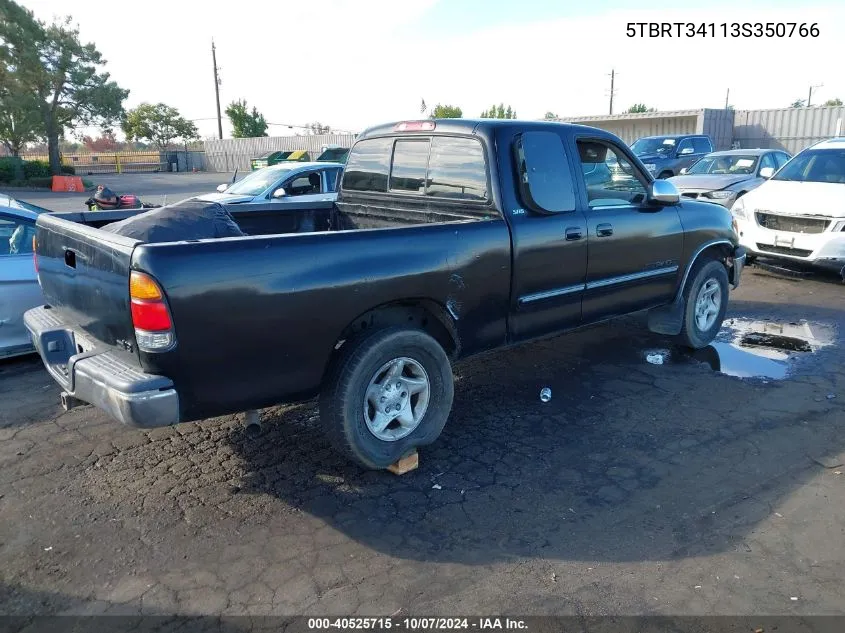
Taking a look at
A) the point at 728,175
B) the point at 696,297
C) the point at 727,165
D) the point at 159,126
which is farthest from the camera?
the point at 159,126

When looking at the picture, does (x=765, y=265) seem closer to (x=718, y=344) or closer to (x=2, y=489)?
(x=718, y=344)

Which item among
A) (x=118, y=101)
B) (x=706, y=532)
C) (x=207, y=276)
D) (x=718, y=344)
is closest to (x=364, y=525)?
(x=207, y=276)

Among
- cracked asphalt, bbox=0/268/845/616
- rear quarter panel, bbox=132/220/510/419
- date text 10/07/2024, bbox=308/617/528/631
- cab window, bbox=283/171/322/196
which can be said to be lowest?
date text 10/07/2024, bbox=308/617/528/631

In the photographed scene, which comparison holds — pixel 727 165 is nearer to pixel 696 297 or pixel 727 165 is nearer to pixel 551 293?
pixel 696 297

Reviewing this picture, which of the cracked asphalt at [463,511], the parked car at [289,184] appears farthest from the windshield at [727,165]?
the cracked asphalt at [463,511]

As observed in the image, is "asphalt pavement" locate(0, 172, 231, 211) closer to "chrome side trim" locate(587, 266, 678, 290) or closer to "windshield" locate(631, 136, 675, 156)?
"windshield" locate(631, 136, 675, 156)

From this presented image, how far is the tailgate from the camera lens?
3.13 meters

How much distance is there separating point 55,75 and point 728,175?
1534 inches

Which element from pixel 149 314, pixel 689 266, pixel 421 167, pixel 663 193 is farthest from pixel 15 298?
pixel 689 266

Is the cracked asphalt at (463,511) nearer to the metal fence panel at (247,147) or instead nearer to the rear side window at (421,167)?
the rear side window at (421,167)

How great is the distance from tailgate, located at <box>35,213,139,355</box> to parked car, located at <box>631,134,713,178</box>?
672 inches

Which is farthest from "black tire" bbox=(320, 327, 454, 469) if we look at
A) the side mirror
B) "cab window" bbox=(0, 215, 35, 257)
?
"cab window" bbox=(0, 215, 35, 257)

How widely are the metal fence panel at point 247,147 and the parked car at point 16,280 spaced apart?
3572 cm

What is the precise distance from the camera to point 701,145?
65.6 feet
